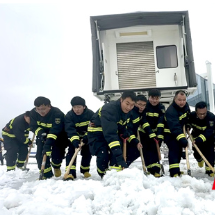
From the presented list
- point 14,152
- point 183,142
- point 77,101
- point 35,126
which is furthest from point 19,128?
point 183,142

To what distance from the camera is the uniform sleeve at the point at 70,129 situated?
4.25 metres

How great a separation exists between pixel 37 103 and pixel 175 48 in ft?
11.1

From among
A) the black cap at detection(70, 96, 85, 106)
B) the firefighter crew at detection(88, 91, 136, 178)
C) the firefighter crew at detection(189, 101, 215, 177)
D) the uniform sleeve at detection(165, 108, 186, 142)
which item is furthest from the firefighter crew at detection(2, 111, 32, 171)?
the firefighter crew at detection(189, 101, 215, 177)

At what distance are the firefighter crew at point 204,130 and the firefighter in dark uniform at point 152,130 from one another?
1.95 feet

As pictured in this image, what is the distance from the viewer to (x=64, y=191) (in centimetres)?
295

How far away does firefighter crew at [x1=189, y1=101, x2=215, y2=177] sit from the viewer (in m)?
4.22

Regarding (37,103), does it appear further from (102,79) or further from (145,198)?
(145,198)

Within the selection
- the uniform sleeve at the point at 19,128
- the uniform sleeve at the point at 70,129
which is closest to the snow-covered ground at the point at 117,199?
the uniform sleeve at the point at 70,129

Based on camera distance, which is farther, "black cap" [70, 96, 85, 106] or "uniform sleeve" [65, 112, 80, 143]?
"black cap" [70, 96, 85, 106]

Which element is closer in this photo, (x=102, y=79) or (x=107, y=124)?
(x=107, y=124)

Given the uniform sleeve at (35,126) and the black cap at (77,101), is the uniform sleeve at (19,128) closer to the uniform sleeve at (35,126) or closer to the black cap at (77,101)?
the uniform sleeve at (35,126)

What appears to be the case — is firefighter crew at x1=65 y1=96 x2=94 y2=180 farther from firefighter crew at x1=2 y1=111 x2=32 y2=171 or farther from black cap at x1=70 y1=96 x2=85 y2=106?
firefighter crew at x1=2 y1=111 x2=32 y2=171

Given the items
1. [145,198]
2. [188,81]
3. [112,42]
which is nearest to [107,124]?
[145,198]

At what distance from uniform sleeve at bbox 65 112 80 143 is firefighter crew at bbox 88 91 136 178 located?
0.40 meters
